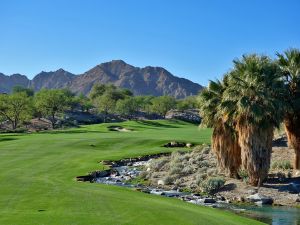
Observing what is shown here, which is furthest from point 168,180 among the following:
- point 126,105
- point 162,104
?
point 162,104

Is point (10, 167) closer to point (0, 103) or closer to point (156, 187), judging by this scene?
point (156, 187)

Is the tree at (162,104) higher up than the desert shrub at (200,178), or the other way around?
the tree at (162,104)

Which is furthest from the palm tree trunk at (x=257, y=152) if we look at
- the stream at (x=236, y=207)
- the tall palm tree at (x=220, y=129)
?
the stream at (x=236, y=207)

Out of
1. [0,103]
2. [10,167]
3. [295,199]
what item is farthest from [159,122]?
[295,199]

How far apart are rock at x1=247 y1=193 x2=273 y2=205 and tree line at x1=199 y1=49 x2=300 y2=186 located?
323cm

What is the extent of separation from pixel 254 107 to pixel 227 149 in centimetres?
630

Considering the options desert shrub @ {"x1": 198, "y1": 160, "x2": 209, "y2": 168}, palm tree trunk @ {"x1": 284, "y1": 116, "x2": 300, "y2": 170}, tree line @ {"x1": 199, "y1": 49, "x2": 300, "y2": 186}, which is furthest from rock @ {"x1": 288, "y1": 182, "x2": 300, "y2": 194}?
desert shrub @ {"x1": 198, "y1": 160, "x2": 209, "y2": 168}

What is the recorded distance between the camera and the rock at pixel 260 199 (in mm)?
31469

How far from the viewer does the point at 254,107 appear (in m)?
34.3

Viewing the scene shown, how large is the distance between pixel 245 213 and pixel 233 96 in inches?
419

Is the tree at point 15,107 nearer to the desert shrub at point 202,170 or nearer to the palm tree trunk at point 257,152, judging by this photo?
the desert shrub at point 202,170

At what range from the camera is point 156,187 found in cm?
3856

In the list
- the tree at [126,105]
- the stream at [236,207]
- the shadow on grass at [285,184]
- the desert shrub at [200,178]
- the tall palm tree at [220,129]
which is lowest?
the stream at [236,207]

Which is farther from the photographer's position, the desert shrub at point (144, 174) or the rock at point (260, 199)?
the desert shrub at point (144, 174)
